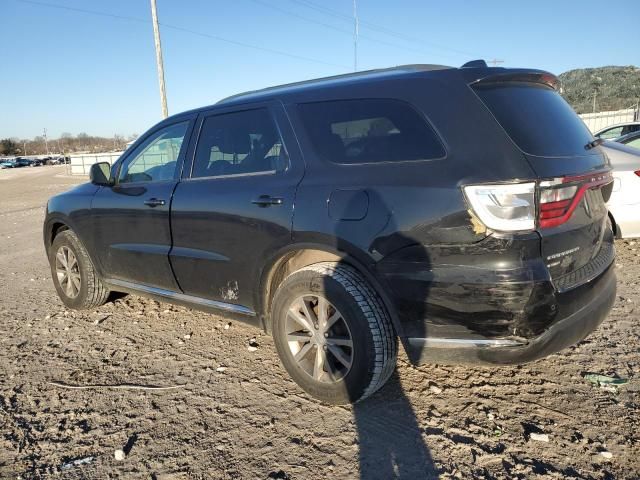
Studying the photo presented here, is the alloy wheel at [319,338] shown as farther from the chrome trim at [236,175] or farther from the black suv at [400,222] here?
the chrome trim at [236,175]

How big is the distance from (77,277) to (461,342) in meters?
3.84

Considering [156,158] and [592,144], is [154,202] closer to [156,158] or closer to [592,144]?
[156,158]

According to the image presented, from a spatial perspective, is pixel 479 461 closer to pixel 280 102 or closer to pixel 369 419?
pixel 369 419

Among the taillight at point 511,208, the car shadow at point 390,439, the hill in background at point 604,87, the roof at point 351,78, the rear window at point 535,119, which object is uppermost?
the hill in background at point 604,87

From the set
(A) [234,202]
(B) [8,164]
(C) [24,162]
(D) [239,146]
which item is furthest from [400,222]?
(C) [24,162]

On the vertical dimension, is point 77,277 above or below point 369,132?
below

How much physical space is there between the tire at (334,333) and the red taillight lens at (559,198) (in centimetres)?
93

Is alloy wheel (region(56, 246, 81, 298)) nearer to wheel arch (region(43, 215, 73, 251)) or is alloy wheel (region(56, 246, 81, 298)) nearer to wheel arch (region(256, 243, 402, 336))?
wheel arch (region(43, 215, 73, 251))

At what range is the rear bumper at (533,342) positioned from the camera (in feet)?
7.48

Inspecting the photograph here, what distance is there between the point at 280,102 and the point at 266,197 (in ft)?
2.11

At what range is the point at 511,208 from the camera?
2.18 metres

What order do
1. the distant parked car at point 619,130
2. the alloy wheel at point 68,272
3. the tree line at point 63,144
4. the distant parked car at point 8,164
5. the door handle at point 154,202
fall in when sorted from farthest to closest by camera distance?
the tree line at point 63,144 < the distant parked car at point 8,164 < the distant parked car at point 619,130 < the alloy wheel at point 68,272 < the door handle at point 154,202

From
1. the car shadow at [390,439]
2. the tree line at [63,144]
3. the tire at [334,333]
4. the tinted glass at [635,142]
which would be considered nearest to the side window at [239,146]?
the tire at [334,333]

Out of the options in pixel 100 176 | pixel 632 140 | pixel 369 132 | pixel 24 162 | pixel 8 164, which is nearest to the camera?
pixel 369 132
